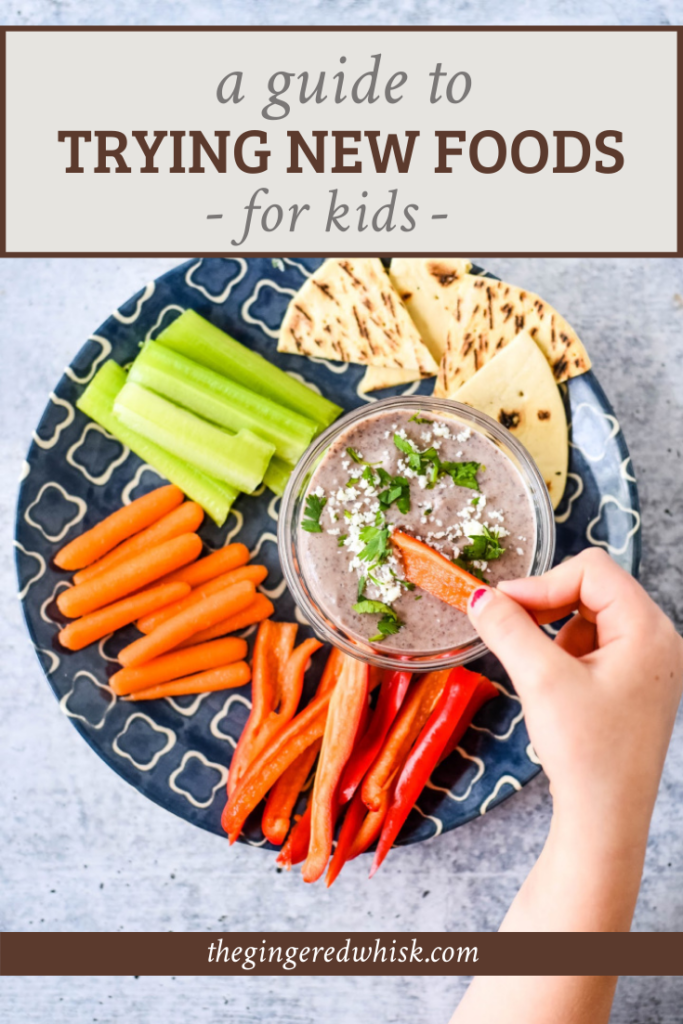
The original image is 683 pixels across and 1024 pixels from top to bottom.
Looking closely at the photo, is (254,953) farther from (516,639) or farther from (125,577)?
(516,639)

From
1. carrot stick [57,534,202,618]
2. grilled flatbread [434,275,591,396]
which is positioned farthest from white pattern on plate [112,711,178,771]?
grilled flatbread [434,275,591,396]

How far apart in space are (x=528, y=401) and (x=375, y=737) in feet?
4.01

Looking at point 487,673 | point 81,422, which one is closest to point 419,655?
point 487,673

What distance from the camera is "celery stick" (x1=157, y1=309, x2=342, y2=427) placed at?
114 inches

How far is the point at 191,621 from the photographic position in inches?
112

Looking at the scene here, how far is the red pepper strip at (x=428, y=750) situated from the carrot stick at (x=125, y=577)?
966 mm

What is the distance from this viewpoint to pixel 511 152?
3186 millimetres

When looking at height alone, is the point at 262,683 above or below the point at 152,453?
below

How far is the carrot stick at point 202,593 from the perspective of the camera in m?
2.88

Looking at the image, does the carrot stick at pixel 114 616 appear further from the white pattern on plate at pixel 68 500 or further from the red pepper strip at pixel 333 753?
the red pepper strip at pixel 333 753

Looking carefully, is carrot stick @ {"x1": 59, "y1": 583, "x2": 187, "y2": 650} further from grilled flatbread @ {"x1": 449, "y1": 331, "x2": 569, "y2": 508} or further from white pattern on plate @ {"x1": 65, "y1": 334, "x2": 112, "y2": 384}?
grilled flatbread @ {"x1": 449, "y1": 331, "x2": 569, "y2": 508}

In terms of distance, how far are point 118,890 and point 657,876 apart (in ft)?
6.26

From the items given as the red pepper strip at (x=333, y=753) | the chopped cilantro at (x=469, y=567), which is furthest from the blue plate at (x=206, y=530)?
the chopped cilantro at (x=469, y=567)

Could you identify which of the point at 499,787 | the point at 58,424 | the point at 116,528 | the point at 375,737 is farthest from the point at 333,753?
the point at 58,424
